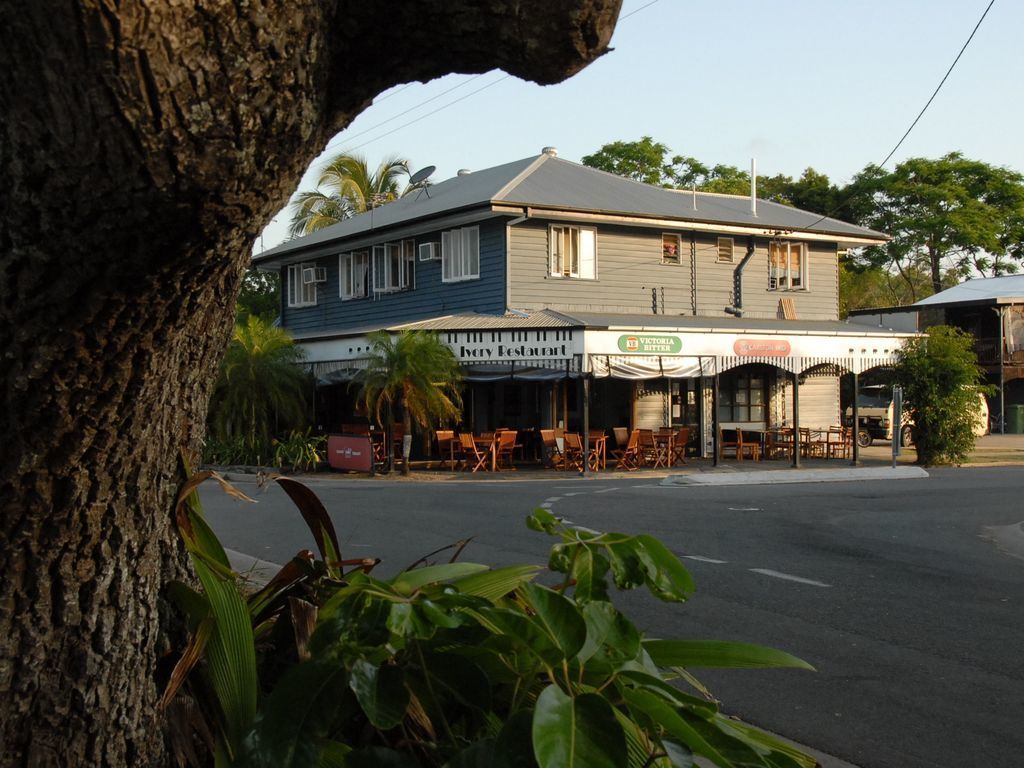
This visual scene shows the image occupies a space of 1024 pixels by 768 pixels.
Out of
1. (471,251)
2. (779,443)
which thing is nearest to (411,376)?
(471,251)

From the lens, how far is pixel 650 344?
24.4 metres

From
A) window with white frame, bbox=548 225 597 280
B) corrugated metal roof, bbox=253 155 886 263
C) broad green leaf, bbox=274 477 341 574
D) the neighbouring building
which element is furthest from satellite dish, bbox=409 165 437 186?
broad green leaf, bbox=274 477 341 574

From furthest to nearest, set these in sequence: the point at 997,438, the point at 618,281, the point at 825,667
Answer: the point at 997,438
the point at 618,281
the point at 825,667

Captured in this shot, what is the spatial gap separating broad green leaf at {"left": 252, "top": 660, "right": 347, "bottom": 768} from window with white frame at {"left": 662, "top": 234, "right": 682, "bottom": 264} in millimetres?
26780

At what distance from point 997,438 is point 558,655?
4216cm

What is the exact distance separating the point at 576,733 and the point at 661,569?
0.64 metres

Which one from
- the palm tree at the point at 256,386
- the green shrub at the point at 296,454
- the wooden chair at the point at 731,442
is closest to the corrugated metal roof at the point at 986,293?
the wooden chair at the point at 731,442

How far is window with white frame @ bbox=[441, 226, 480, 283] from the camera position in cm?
2688

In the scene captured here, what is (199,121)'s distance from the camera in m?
1.95

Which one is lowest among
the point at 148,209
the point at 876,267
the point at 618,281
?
the point at 148,209

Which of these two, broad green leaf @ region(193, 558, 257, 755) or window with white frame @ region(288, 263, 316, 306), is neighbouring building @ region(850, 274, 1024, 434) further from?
broad green leaf @ region(193, 558, 257, 755)

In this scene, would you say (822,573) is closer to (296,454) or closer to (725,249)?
(296,454)

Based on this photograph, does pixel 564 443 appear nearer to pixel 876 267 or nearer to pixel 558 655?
pixel 558 655

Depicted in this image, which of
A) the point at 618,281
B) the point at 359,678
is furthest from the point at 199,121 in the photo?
the point at 618,281
